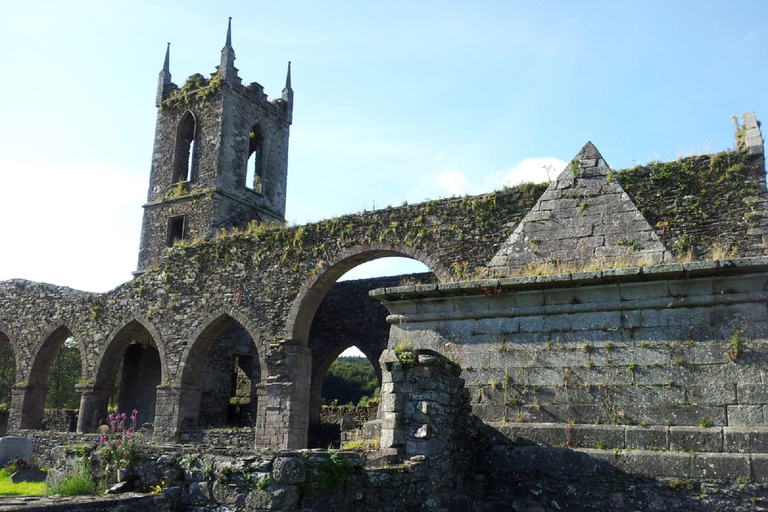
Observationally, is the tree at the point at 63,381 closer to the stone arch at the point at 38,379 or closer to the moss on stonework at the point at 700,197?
the stone arch at the point at 38,379

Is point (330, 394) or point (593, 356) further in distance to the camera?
point (330, 394)

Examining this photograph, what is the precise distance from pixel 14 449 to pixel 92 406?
12.8 feet

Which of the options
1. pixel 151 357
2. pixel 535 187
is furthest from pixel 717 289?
A: pixel 151 357

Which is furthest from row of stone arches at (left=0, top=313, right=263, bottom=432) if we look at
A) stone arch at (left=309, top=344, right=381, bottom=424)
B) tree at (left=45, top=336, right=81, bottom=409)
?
tree at (left=45, top=336, right=81, bottom=409)

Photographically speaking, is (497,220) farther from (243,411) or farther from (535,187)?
(243,411)

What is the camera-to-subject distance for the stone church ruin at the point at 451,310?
5.41 metres

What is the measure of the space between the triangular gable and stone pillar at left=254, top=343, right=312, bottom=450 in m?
8.56

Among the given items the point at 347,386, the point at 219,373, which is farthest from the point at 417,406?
the point at 347,386

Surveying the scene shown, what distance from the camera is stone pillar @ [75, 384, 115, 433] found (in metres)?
17.5

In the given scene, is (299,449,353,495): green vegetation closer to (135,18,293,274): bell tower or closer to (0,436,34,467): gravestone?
(0,436,34,467): gravestone

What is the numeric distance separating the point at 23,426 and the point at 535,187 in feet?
50.8

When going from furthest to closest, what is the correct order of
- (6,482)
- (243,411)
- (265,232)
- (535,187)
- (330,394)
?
(330,394)
(243,411)
(265,232)
(535,187)
(6,482)

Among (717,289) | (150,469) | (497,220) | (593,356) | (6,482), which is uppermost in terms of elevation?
(497,220)

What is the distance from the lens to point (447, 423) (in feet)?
18.4
